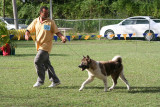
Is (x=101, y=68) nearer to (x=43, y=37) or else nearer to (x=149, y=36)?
(x=43, y=37)

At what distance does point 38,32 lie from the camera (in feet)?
26.1

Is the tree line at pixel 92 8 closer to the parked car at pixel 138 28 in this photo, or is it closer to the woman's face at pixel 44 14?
the parked car at pixel 138 28

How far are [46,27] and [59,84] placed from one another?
1.56m

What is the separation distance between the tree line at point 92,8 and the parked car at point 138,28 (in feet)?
25.1

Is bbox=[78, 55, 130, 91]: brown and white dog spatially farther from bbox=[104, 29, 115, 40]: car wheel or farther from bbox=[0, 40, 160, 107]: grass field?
bbox=[104, 29, 115, 40]: car wheel

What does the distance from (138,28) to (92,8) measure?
1250 cm

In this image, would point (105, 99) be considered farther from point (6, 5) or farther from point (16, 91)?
point (6, 5)

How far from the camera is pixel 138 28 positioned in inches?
979

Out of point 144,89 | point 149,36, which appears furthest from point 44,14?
point 149,36

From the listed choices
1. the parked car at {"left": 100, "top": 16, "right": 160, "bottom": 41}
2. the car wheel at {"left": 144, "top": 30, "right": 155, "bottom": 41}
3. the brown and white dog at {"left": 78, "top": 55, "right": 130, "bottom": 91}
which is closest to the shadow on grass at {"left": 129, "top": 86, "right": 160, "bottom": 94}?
the brown and white dog at {"left": 78, "top": 55, "right": 130, "bottom": 91}

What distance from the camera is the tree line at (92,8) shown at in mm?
33562

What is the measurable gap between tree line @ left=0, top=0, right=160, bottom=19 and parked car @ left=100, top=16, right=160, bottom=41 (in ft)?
25.1

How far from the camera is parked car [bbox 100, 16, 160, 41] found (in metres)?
24.5

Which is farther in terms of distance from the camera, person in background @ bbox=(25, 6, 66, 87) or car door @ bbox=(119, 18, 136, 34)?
car door @ bbox=(119, 18, 136, 34)
